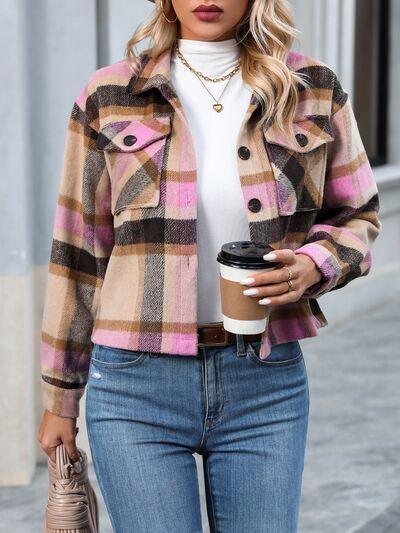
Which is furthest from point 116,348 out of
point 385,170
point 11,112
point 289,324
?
point 385,170

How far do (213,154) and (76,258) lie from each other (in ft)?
1.23

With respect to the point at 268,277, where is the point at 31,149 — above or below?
below

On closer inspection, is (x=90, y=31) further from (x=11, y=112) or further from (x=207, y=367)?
(x=207, y=367)

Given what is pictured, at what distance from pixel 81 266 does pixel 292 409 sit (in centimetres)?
55

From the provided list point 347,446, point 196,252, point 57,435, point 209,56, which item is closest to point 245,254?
point 196,252

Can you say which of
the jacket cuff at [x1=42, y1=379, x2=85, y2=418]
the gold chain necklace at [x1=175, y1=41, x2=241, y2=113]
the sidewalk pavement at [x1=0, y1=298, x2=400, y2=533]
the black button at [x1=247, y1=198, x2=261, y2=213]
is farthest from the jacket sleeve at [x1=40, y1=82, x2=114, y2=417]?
the sidewalk pavement at [x1=0, y1=298, x2=400, y2=533]

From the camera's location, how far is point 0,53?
4.19 m

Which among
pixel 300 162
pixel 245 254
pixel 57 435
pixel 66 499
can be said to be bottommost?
pixel 66 499

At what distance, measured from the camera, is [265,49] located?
2518mm

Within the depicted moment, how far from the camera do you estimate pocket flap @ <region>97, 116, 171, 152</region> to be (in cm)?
242

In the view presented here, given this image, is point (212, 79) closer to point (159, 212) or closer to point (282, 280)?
point (159, 212)

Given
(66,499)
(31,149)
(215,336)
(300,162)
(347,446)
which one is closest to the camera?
(215,336)

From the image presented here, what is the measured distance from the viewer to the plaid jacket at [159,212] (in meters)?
2.38

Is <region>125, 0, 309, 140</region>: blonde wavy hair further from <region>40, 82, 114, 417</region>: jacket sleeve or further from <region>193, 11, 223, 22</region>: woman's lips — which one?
<region>40, 82, 114, 417</region>: jacket sleeve
